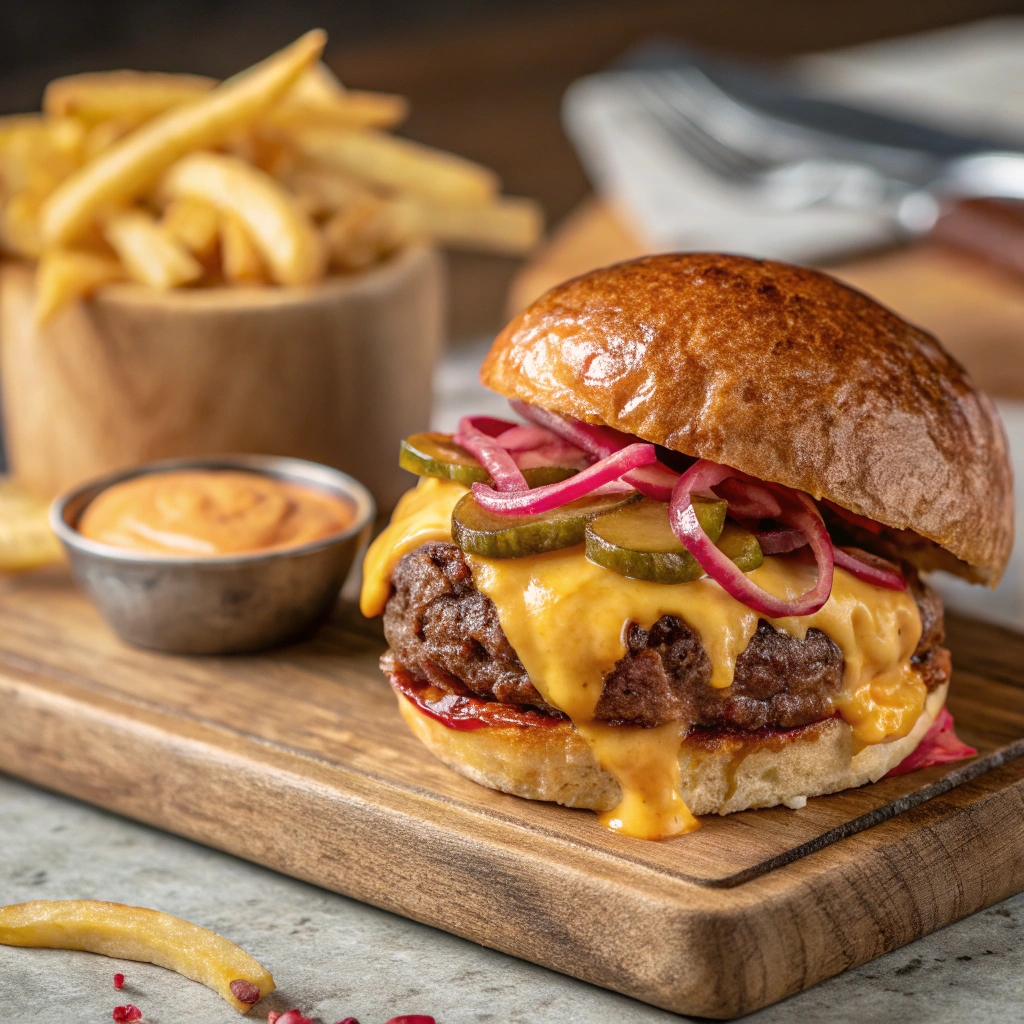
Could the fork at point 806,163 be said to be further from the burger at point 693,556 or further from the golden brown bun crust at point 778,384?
the burger at point 693,556

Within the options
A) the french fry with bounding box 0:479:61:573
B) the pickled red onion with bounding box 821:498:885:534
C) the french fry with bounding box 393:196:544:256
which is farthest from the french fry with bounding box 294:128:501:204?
the pickled red onion with bounding box 821:498:885:534

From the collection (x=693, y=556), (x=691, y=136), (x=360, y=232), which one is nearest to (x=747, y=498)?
(x=693, y=556)

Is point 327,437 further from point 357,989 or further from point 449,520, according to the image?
point 357,989

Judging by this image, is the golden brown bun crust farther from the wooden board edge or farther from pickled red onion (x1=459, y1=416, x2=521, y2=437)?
the wooden board edge

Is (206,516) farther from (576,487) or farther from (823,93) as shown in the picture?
(823,93)

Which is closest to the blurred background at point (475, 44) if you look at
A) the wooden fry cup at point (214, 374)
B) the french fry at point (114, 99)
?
the wooden fry cup at point (214, 374)

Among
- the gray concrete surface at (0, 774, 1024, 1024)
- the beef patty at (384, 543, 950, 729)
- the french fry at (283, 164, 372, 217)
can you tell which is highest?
the french fry at (283, 164, 372, 217)

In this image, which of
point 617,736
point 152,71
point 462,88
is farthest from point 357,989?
point 462,88
